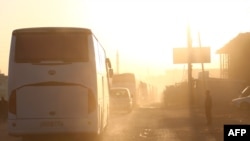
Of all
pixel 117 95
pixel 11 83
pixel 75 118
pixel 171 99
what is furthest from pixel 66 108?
pixel 171 99

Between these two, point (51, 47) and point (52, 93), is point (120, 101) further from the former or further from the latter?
point (52, 93)

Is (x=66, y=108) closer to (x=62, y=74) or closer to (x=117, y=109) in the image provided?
(x=62, y=74)

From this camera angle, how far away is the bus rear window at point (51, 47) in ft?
56.9

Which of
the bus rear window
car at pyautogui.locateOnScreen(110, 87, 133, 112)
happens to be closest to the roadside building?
car at pyautogui.locateOnScreen(110, 87, 133, 112)

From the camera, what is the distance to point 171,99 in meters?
63.5

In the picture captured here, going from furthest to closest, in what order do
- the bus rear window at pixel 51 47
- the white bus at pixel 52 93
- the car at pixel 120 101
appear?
1. the car at pixel 120 101
2. the bus rear window at pixel 51 47
3. the white bus at pixel 52 93

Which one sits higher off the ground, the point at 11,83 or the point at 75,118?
the point at 11,83

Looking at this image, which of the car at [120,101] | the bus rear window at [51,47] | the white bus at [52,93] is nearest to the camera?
the white bus at [52,93]

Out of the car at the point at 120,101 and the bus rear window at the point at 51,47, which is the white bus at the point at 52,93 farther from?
the car at the point at 120,101

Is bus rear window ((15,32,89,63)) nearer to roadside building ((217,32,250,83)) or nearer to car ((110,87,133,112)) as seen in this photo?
car ((110,87,133,112))

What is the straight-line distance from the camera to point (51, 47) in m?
17.5

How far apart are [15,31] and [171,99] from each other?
47.0 meters

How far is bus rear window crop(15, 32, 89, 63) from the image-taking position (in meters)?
17.3

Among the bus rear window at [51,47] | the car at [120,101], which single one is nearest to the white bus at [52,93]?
the bus rear window at [51,47]
